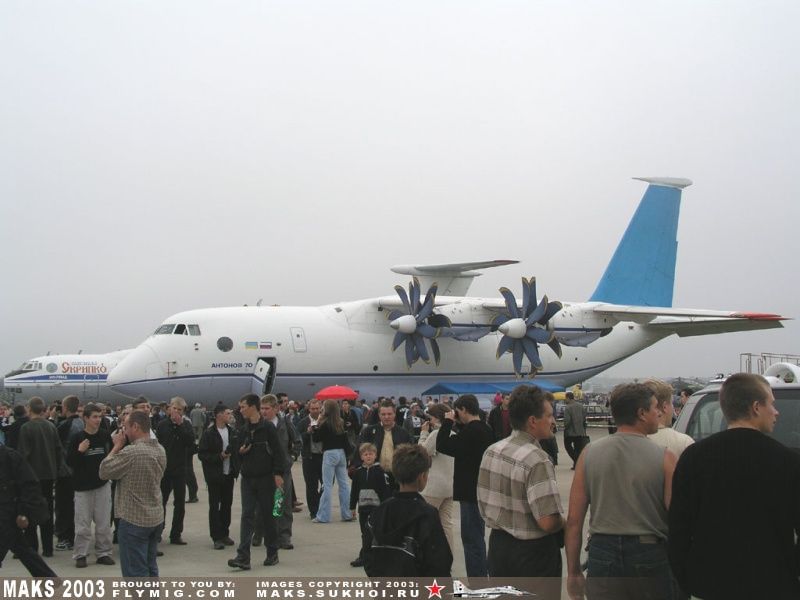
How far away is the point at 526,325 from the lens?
23.8 m

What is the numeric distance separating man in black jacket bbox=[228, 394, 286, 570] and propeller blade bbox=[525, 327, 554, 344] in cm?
1701

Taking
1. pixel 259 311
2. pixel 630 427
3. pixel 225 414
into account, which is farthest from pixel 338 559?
pixel 259 311

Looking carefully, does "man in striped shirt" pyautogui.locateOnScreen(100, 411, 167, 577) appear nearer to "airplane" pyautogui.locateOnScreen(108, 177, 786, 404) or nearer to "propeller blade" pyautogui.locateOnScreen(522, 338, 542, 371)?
"airplane" pyautogui.locateOnScreen(108, 177, 786, 404)

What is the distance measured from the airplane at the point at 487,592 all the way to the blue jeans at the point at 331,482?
19.1ft

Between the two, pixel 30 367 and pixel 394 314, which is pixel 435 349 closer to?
pixel 394 314

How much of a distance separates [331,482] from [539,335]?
48.6 feet

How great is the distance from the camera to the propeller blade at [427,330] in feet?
77.2

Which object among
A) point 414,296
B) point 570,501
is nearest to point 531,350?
point 414,296

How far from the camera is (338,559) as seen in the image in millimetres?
7629

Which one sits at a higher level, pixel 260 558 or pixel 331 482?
pixel 331 482

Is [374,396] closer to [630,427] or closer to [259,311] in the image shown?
[259,311]

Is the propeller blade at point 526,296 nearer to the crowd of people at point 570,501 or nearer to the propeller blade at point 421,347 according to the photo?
the propeller blade at point 421,347

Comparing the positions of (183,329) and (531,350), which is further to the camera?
(531,350)

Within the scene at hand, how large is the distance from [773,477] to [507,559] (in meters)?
1.49
